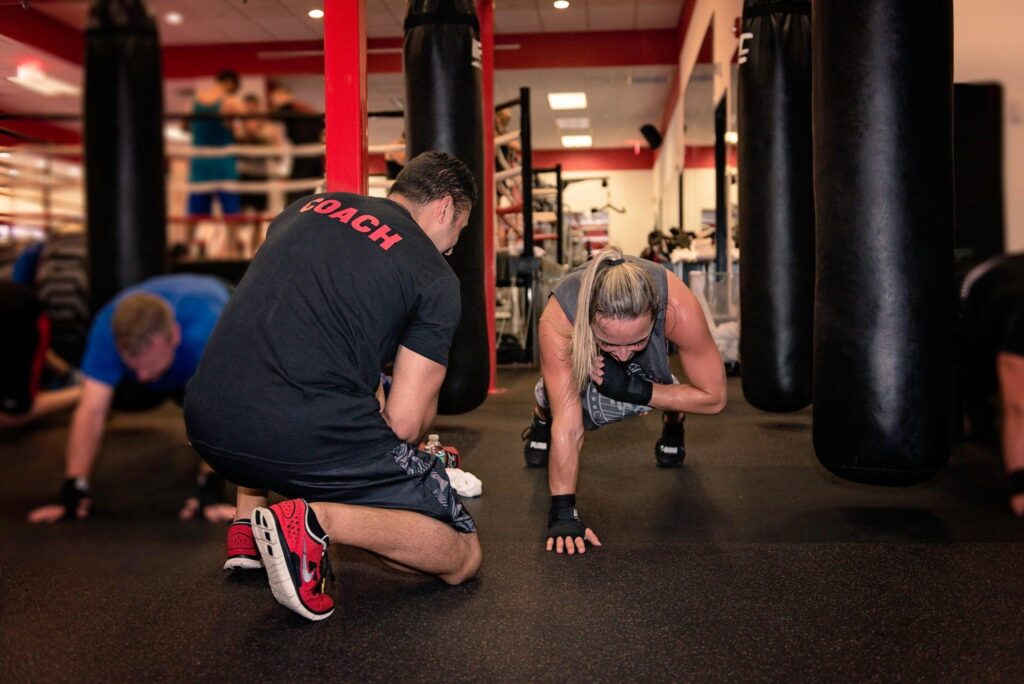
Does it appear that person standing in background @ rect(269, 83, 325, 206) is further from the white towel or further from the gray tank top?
the white towel

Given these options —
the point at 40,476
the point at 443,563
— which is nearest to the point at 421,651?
the point at 443,563

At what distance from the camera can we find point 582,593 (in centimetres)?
174

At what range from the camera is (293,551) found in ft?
4.67

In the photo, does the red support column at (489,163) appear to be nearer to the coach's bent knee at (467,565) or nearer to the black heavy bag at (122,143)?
the coach's bent knee at (467,565)

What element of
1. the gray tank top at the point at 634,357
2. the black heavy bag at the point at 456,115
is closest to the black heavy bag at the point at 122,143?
the gray tank top at the point at 634,357

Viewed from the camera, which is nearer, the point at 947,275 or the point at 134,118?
the point at 134,118

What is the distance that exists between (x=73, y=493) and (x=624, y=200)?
553 inches

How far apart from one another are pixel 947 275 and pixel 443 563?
3.54 feet

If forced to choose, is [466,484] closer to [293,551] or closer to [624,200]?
[293,551]

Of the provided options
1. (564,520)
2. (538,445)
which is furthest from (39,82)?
(538,445)

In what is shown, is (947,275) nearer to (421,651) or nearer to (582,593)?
(582,593)

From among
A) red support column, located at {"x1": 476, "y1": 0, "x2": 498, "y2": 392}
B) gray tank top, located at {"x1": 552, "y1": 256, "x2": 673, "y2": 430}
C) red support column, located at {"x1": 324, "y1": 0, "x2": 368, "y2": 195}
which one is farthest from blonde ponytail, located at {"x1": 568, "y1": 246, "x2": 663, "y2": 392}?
red support column, located at {"x1": 476, "y1": 0, "x2": 498, "y2": 392}

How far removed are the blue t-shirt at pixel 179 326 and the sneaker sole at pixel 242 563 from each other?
1512mm

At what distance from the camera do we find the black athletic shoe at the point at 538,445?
3.02 meters
